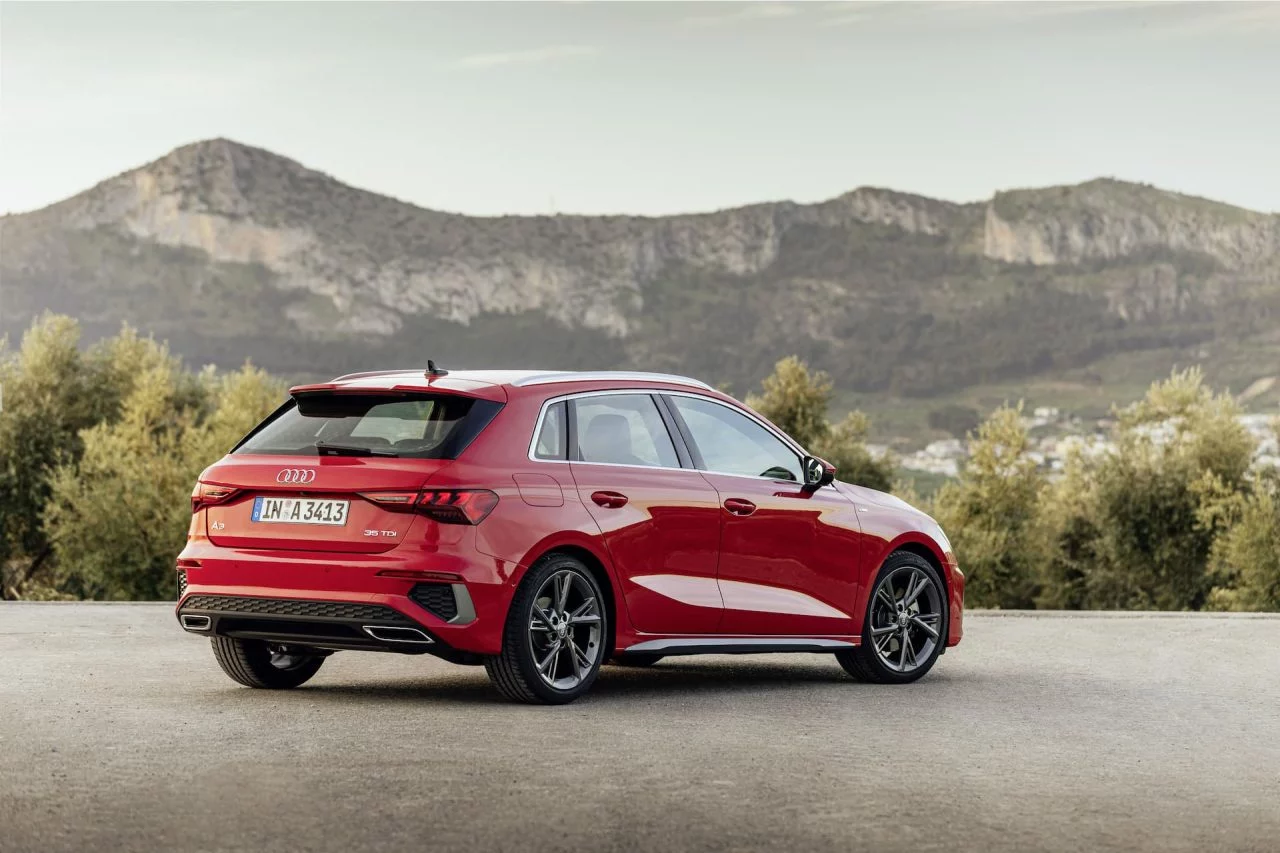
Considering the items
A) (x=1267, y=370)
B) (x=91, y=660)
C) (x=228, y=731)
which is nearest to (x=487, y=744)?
(x=228, y=731)

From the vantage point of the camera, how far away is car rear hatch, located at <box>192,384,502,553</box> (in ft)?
29.8

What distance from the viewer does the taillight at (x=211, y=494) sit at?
953 centimetres

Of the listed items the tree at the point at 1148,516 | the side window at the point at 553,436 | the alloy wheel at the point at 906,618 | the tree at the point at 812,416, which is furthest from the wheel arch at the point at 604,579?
the tree at the point at 812,416

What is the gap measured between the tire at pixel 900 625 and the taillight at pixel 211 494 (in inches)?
159

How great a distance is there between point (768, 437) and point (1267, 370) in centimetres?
17630

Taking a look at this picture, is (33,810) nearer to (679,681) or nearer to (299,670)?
(299,670)

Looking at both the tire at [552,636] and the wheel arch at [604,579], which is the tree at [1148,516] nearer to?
the wheel arch at [604,579]

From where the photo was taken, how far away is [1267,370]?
177 meters

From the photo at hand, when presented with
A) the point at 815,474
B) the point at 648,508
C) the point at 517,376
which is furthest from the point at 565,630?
the point at 815,474

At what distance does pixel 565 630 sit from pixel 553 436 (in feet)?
3.39

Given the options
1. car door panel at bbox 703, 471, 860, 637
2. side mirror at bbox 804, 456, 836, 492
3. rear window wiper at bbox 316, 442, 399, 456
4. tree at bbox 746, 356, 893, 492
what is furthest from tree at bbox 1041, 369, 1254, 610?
rear window wiper at bbox 316, 442, 399, 456

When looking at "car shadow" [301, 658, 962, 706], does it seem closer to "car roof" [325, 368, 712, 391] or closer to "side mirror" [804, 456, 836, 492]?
"side mirror" [804, 456, 836, 492]

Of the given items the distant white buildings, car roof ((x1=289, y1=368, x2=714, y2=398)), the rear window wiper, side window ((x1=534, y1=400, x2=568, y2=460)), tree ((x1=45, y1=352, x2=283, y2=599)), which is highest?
the distant white buildings

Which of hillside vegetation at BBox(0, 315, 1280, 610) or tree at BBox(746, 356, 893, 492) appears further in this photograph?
tree at BBox(746, 356, 893, 492)
